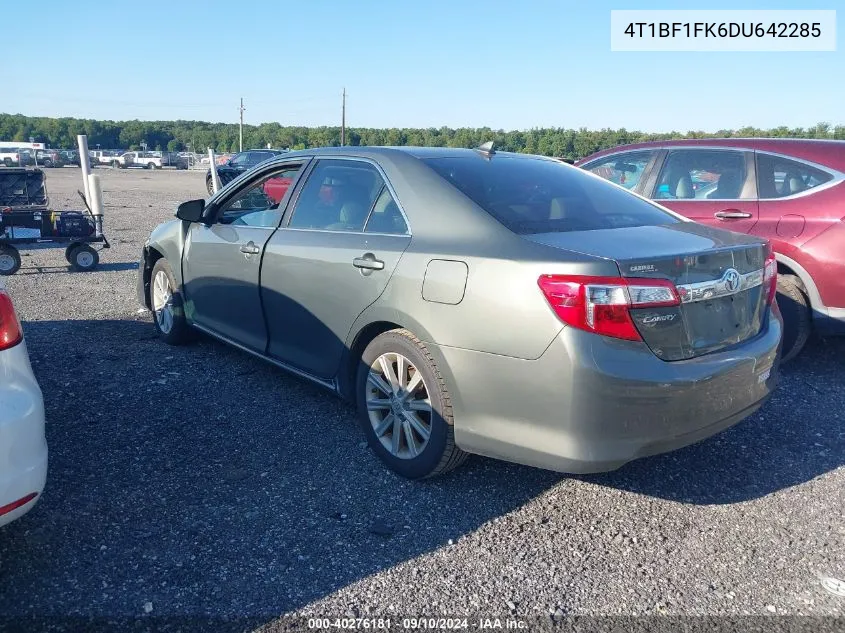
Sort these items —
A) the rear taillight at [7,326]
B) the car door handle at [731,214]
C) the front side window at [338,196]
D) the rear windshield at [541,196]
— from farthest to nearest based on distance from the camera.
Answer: the car door handle at [731,214], the front side window at [338,196], the rear windshield at [541,196], the rear taillight at [7,326]

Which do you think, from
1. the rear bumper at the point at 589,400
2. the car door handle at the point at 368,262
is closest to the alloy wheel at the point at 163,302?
the car door handle at the point at 368,262

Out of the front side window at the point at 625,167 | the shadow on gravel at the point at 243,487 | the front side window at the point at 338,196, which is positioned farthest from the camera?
the front side window at the point at 625,167

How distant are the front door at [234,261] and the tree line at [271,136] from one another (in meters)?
29.1

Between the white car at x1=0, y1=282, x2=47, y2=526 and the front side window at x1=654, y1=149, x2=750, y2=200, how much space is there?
196 inches

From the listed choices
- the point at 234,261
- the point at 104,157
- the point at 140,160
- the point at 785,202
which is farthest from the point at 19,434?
the point at 104,157

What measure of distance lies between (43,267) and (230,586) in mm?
8256

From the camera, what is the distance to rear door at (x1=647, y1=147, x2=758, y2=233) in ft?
17.7

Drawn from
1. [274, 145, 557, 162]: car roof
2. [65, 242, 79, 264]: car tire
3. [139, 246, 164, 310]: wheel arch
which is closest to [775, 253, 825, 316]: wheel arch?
[274, 145, 557, 162]: car roof

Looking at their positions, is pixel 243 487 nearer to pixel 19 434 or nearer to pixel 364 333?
pixel 364 333

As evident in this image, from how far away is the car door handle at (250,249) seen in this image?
4.47 m

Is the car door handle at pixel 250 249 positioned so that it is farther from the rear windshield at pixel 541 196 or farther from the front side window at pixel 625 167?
the front side window at pixel 625 167

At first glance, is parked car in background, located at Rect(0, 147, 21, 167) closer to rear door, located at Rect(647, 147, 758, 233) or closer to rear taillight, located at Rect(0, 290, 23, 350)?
rear door, located at Rect(647, 147, 758, 233)

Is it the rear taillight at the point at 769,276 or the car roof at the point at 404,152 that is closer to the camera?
the rear taillight at the point at 769,276

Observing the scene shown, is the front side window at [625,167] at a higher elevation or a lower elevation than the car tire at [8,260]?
higher
